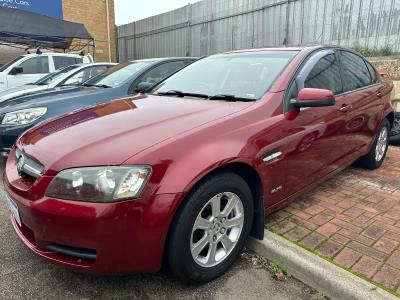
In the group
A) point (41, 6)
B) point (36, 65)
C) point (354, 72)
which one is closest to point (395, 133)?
point (354, 72)

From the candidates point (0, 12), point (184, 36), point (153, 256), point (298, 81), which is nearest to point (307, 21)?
point (184, 36)

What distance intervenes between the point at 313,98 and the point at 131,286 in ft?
6.01

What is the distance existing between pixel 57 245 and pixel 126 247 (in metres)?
0.41

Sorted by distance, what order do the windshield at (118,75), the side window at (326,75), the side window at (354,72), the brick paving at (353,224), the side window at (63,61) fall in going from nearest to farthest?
the brick paving at (353,224) < the side window at (326,75) < the side window at (354,72) < the windshield at (118,75) < the side window at (63,61)

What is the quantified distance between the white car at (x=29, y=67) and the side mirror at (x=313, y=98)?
9112 millimetres

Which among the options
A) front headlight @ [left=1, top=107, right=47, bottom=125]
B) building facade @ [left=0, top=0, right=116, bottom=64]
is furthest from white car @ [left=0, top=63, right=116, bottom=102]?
building facade @ [left=0, top=0, right=116, bottom=64]

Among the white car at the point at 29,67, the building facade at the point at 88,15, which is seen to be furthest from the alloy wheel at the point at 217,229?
the building facade at the point at 88,15

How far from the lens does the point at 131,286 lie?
2223mm

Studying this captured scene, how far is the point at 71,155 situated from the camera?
2.00 meters

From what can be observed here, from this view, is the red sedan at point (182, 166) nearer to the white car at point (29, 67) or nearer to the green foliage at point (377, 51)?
the green foliage at point (377, 51)

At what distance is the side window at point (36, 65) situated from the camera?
9969 millimetres

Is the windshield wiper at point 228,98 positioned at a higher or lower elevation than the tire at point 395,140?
higher

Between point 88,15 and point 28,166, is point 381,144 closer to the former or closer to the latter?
Answer: point 28,166

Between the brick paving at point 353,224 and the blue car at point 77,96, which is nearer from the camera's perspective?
the brick paving at point 353,224
